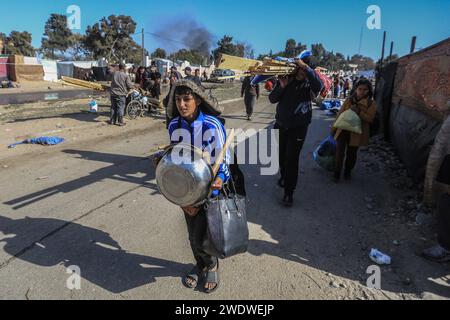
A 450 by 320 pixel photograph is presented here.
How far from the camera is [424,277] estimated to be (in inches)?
113

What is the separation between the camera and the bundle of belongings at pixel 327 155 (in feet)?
18.3

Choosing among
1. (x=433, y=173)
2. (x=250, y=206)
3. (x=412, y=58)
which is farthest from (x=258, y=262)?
(x=412, y=58)

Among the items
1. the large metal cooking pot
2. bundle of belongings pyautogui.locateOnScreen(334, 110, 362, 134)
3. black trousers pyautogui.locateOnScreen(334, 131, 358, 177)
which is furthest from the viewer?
black trousers pyautogui.locateOnScreen(334, 131, 358, 177)

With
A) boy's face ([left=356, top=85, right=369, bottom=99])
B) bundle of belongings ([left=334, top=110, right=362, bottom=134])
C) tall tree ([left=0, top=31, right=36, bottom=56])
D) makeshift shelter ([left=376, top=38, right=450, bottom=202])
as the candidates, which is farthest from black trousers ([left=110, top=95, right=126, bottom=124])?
tall tree ([left=0, top=31, right=36, bottom=56])

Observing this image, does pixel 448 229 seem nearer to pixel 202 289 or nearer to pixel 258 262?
pixel 258 262

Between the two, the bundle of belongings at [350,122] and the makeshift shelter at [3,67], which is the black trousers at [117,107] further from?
the makeshift shelter at [3,67]

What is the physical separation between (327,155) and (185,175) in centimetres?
410

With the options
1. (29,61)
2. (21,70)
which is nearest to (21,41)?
(29,61)

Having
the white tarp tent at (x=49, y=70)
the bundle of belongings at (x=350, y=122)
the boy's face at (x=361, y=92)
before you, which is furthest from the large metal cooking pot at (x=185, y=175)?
the white tarp tent at (x=49, y=70)

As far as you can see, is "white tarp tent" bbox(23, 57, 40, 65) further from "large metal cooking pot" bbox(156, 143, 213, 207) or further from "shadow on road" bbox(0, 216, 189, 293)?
"large metal cooking pot" bbox(156, 143, 213, 207)

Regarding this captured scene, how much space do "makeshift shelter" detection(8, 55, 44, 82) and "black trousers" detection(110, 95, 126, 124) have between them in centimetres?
2787

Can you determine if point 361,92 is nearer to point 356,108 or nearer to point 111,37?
point 356,108

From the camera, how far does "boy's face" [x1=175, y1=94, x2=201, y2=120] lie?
92.2 inches
